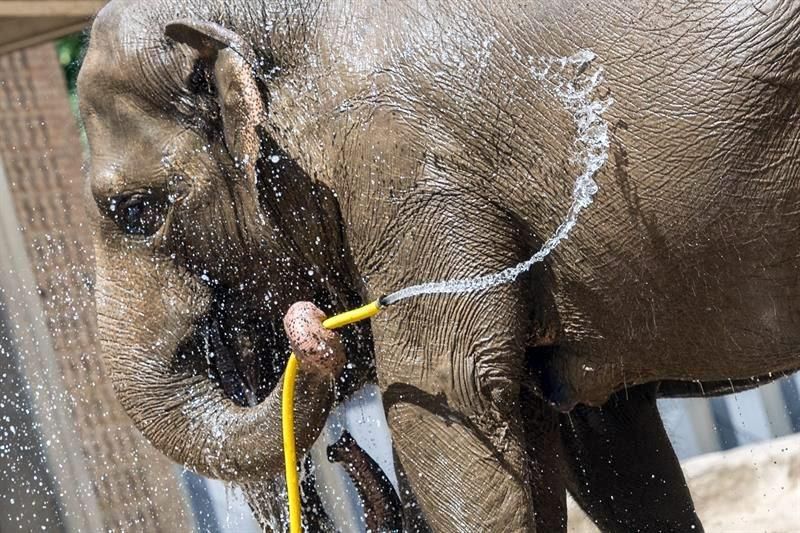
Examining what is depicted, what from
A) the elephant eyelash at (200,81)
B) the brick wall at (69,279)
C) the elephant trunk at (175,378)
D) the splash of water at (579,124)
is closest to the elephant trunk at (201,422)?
the elephant trunk at (175,378)

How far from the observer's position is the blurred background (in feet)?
17.4

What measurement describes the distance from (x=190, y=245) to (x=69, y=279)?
12.5ft

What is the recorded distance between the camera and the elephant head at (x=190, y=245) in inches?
135

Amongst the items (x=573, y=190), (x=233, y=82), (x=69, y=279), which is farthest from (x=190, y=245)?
(x=69, y=279)

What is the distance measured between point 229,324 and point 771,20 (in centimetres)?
142

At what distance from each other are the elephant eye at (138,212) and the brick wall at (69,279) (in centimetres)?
279

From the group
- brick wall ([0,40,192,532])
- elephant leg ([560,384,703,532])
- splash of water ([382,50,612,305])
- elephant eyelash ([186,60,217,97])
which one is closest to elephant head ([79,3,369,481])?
elephant eyelash ([186,60,217,97])

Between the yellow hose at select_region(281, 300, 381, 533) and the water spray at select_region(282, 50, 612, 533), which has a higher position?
the water spray at select_region(282, 50, 612, 533)

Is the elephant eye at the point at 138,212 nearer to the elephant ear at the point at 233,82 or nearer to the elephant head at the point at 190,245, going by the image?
the elephant head at the point at 190,245

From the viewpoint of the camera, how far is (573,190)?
3.17m

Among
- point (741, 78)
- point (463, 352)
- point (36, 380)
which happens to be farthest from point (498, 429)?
point (36, 380)

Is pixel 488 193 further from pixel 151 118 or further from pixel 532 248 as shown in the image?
pixel 151 118

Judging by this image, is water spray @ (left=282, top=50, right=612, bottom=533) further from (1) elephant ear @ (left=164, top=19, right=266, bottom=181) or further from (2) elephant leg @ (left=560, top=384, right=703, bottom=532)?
(2) elephant leg @ (left=560, top=384, right=703, bottom=532)

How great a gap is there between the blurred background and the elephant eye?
6.03 ft
